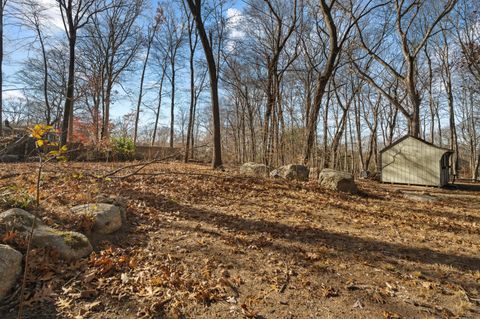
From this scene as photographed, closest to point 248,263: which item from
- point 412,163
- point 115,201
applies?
point 115,201

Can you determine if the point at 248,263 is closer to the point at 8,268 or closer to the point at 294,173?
the point at 8,268

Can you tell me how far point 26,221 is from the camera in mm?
3176

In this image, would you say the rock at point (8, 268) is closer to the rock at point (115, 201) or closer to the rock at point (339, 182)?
the rock at point (115, 201)

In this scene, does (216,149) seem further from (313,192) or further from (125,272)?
(125,272)

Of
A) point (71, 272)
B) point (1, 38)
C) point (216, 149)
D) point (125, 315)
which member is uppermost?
point (1, 38)

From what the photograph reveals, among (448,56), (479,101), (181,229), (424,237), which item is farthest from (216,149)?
(479,101)

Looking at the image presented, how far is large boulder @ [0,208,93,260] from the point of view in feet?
9.62

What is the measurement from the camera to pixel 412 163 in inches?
518

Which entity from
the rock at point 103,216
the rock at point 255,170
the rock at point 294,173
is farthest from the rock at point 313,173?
the rock at point 103,216

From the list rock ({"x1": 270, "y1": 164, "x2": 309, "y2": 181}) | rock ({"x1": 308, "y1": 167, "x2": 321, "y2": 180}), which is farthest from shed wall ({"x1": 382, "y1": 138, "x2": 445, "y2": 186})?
rock ({"x1": 270, "y1": 164, "x2": 309, "y2": 181})

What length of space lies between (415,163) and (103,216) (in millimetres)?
14187

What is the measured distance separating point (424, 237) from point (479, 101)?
76.2 ft

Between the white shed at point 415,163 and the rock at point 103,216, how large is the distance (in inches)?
544

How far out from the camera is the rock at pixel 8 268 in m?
2.33
